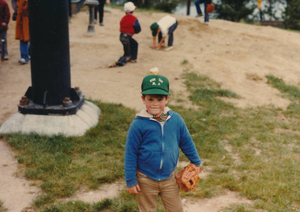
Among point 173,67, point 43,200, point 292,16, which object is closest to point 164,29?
point 173,67

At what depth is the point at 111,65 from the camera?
8070 millimetres

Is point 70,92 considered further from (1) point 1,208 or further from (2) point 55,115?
(1) point 1,208

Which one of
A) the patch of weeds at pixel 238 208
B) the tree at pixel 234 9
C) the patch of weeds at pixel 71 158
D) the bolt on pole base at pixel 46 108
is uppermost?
the tree at pixel 234 9

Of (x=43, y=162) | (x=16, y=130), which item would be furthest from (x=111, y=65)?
(x=43, y=162)

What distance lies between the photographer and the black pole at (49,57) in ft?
14.6

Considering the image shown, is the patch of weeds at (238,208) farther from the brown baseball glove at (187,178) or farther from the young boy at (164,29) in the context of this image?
the young boy at (164,29)

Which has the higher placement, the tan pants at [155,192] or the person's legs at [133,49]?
the person's legs at [133,49]

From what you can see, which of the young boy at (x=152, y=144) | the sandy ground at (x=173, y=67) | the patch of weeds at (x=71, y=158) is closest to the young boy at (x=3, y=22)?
the sandy ground at (x=173, y=67)

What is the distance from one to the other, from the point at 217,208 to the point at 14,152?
2.51 m

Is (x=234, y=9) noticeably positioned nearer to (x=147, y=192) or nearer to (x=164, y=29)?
(x=164, y=29)

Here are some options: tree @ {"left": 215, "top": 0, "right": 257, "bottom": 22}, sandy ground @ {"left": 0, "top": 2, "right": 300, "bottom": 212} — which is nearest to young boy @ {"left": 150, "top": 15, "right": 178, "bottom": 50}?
sandy ground @ {"left": 0, "top": 2, "right": 300, "bottom": 212}

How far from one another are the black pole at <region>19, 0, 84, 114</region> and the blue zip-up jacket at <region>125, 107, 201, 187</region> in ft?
8.14

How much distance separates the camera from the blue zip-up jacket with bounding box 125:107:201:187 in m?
2.41

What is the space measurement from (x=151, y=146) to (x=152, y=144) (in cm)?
2
